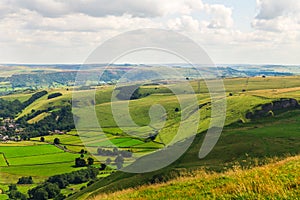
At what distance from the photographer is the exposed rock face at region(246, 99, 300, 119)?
400 ft

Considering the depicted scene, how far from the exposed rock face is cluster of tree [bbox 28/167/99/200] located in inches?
2531

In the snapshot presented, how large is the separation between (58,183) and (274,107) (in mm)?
85140

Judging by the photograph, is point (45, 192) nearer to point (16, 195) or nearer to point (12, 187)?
point (16, 195)

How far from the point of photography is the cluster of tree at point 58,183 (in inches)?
4105

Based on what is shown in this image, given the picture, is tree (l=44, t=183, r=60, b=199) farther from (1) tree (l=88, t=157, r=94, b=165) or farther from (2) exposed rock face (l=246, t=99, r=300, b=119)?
(2) exposed rock face (l=246, t=99, r=300, b=119)

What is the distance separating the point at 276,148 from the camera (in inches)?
2330

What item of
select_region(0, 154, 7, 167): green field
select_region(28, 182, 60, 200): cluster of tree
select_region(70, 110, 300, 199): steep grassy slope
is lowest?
select_region(0, 154, 7, 167): green field

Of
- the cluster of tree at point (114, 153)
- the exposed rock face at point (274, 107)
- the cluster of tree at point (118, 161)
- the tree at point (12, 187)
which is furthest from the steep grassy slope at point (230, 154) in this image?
the tree at point (12, 187)

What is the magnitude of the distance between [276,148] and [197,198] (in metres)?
47.0

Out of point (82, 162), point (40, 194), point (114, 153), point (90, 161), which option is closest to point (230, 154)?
point (40, 194)

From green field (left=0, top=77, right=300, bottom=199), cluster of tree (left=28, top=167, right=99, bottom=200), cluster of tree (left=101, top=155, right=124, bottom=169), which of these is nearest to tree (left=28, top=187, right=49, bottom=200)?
cluster of tree (left=28, top=167, right=99, bottom=200)

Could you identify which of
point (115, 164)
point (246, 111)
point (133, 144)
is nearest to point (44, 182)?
point (115, 164)

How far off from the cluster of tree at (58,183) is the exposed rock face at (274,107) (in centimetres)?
6428

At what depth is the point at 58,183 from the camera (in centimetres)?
11556
